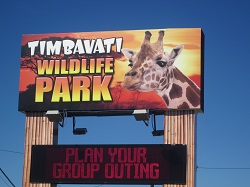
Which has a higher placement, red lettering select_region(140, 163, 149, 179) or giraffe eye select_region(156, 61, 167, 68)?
giraffe eye select_region(156, 61, 167, 68)

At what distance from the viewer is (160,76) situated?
30.6 metres

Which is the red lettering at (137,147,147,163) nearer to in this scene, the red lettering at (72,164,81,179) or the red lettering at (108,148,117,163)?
the red lettering at (108,148,117,163)

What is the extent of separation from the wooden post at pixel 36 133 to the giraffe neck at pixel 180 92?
4960 mm

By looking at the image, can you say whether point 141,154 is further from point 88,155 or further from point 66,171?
point 66,171

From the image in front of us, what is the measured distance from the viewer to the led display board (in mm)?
29469

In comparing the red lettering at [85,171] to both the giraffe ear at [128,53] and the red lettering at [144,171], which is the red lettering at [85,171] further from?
the giraffe ear at [128,53]

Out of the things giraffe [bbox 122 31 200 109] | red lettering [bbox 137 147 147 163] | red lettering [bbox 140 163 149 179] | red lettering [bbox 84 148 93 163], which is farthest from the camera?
red lettering [bbox 84 148 93 163]

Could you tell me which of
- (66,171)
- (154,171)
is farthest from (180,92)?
(66,171)

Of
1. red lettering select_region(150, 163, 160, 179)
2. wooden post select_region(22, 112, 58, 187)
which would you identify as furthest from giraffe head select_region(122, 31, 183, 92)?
wooden post select_region(22, 112, 58, 187)

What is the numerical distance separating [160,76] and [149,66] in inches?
26.1

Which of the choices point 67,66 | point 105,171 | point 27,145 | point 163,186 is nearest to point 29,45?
point 67,66

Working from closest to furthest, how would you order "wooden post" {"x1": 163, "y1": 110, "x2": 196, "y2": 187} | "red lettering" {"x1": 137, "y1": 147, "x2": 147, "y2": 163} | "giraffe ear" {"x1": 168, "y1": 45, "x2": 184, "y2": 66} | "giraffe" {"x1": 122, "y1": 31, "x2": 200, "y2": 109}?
1. "wooden post" {"x1": 163, "y1": 110, "x2": 196, "y2": 187}
2. "red lettering" {"x1": 137, "y1": 147, "x2": 147, "y2": 163}
3. "giraffe" {"x1": 122, "y1": 31, "x2": 200, "y2": 109}
4. "giraffe ear" {"x1": 168, "y1": 45, "x2": 184, "y2": 66}

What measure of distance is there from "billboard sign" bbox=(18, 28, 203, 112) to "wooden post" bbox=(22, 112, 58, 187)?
0.46 m

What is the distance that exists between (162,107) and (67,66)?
4622mm
